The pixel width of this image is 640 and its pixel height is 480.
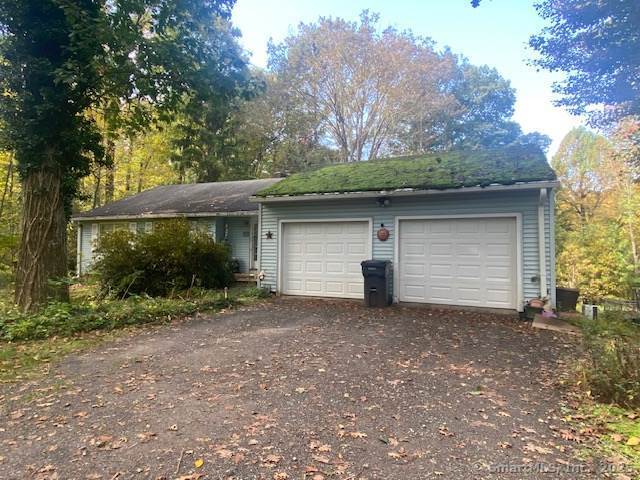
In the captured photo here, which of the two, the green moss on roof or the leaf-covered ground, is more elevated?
the green moss on roof

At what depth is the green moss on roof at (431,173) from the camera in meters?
7.70

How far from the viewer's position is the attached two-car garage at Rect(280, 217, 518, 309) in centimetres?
783

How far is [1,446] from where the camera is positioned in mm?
2736

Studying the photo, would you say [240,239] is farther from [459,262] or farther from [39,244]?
[459,262]

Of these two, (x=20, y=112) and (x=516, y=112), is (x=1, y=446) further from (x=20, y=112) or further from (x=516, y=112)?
(x=516, y=112)

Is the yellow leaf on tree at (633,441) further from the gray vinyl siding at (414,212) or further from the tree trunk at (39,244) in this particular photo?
the tree trunk at (39,244)

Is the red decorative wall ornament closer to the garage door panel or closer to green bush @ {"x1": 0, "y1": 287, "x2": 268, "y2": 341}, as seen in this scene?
the garage door panel

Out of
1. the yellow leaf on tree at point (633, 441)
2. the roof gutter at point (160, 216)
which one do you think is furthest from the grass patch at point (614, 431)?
the roof gutter at point (160, 216)

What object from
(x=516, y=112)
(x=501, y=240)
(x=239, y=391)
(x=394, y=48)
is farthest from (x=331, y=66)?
(x=239, y=391)

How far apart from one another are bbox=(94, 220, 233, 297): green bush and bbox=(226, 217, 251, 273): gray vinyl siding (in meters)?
2.34

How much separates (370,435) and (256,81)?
8.32 m

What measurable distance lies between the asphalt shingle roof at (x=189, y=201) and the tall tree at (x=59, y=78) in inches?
222

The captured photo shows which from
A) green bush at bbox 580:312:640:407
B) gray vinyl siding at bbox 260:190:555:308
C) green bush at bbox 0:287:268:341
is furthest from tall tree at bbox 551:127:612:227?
green bush at bbox 0:287:268:341

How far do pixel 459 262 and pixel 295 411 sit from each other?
5.86m
